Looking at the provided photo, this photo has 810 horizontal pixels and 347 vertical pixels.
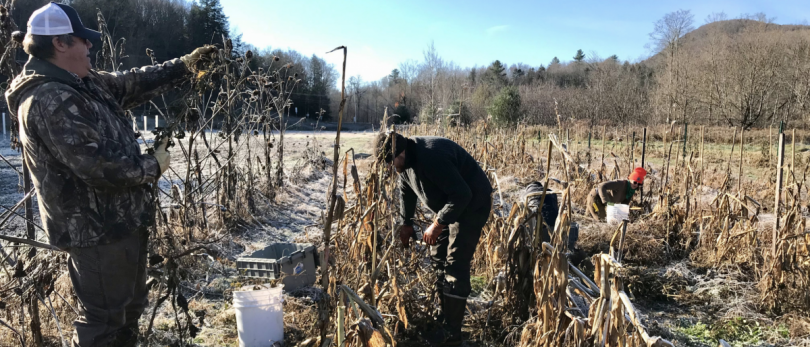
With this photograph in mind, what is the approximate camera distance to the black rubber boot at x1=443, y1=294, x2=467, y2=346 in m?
2.86

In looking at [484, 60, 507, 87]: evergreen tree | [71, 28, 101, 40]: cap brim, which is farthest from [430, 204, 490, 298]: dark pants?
[484, 60, 507, 87]: evergreen tree

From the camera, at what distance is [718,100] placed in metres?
17.8

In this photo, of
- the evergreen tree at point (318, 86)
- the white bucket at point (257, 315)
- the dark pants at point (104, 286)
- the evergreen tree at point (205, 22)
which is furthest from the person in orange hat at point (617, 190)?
the evergreen tree at point (318, 86)

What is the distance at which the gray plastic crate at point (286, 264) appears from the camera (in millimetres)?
3246

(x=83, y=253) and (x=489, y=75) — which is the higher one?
(x=489, y=75)

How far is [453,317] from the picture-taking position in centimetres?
288

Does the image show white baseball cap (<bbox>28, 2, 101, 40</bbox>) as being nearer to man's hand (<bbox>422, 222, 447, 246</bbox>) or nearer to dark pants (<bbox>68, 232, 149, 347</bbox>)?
dark pants (<bbox>68, 232, 149, 347</bbox>)

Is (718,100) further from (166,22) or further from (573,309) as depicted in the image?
(166,22)

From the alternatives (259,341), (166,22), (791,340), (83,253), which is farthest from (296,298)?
(166,22)

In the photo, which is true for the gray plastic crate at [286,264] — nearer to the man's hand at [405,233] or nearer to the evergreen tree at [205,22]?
the man's hand at [405,233]

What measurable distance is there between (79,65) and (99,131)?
31 cm

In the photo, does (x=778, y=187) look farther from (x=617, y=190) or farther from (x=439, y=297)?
(x=439, y=297)

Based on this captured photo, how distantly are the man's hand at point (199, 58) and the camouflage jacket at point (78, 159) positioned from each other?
1.44ft

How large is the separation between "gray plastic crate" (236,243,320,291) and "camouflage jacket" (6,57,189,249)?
124 centimetres
